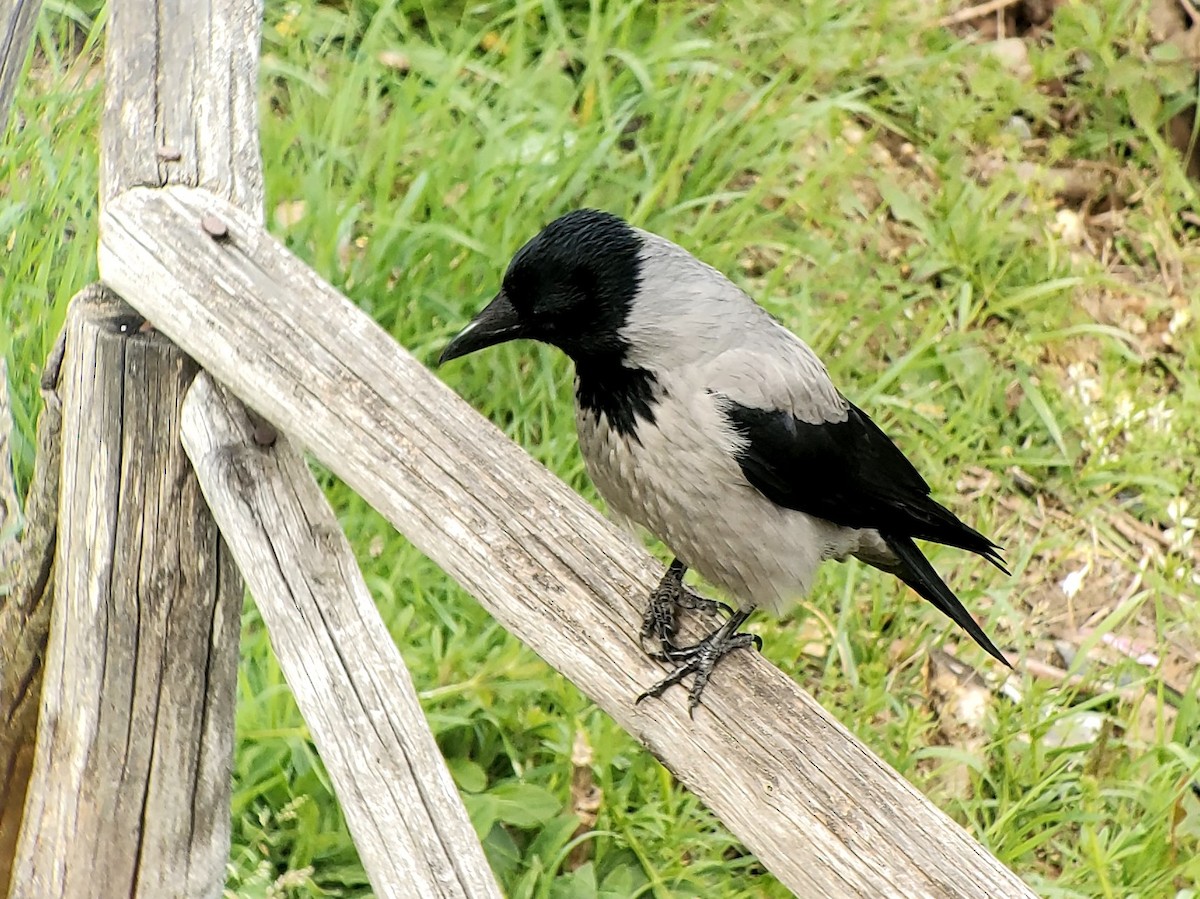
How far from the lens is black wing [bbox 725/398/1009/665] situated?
2.54 metres

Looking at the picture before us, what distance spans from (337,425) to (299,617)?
0.27 m

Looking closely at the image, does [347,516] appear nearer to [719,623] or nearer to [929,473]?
[719,623]

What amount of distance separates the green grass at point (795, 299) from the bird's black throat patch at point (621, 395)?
2.57 ft

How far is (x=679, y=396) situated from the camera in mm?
2502

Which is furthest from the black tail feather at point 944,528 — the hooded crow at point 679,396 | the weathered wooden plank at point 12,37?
the weathered wooden plank at point 12,37

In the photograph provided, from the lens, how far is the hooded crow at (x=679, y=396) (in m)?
2.48

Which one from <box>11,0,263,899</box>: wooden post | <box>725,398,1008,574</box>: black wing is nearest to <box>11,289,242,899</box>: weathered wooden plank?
<box>11,0,263,899</box>: wooden post

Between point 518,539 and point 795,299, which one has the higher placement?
point 518,539

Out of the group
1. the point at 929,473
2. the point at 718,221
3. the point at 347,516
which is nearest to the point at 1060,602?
the point at 929,473

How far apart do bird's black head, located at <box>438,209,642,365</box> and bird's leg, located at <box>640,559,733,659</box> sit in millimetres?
475

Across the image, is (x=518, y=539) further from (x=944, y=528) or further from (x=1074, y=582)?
(x=1074, y=582)

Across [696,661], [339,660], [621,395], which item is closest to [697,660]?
[696,661]

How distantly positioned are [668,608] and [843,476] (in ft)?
2.56

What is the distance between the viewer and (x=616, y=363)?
8.36 ft
